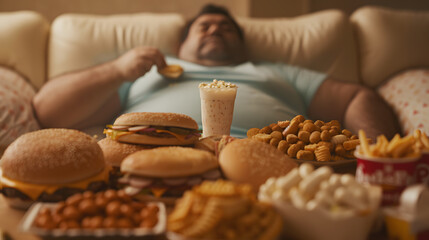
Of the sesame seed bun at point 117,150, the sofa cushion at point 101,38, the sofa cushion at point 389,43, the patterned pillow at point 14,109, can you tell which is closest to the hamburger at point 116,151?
the sesame seed bun at point 117,150

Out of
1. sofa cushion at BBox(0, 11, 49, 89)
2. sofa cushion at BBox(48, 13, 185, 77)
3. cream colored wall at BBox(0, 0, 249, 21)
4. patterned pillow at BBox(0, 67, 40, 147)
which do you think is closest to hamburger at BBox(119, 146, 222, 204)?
patterned pillow at BBox(0, 67, 40, 147)

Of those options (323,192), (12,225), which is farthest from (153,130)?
(323,192)

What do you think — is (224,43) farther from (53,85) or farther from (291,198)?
(291,198)

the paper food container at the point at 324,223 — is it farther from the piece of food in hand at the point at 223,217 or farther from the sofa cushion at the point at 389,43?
the sofa cushion at the point at 389,43

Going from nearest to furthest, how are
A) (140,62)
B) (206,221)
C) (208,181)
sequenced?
1. (206,221)
2. (208,181)
3. (140,62)

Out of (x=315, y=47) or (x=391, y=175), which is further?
(x=315, y=47)

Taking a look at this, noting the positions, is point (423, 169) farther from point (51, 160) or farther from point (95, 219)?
point (51, 160)

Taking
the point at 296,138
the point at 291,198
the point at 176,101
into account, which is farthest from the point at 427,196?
the point at 176,101
